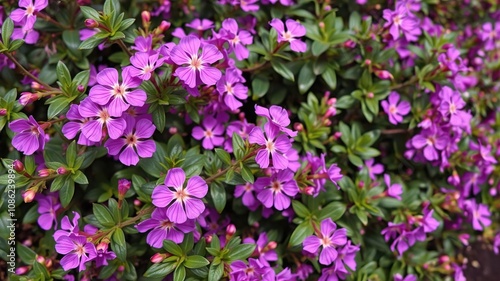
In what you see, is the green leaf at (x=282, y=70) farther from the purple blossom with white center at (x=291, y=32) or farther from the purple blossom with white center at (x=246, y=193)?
the purple blossom with white center at (x=246, y=193)

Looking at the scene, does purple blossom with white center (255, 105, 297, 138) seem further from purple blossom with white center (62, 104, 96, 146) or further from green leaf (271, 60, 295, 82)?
purple blossom with white center (62, 104, 96, 146)

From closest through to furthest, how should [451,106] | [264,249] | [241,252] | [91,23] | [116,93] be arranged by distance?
[116,93], [91,23], [241,252], [264,249], [451,106]

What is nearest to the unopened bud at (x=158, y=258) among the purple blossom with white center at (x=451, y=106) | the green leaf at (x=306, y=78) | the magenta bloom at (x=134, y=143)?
the magenta bloom at (x=134, y=143)

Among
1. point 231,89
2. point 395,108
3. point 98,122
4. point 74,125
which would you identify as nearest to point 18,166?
point 74,125

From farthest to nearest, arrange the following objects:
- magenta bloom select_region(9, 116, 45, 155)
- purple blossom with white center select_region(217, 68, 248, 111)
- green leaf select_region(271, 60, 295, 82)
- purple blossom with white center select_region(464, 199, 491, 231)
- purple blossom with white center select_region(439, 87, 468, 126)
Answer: purple blossom with white center select_region(464, 199, 491, 231)
purple blossom with white center select_region(439, 87, 468, 126)
green leaf select_region(271, 60, 295, 82)
purple blossom with white center select_region(217, 68, 248, 111)
magenta bloom select_region(9, 116, 45, 155)

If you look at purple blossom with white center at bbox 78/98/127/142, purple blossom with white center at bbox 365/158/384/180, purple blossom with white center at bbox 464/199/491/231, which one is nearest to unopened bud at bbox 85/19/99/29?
purple blossom with white center at bbox 78/98/127/142

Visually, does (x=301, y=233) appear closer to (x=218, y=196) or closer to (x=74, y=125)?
(x=218, y=196)
